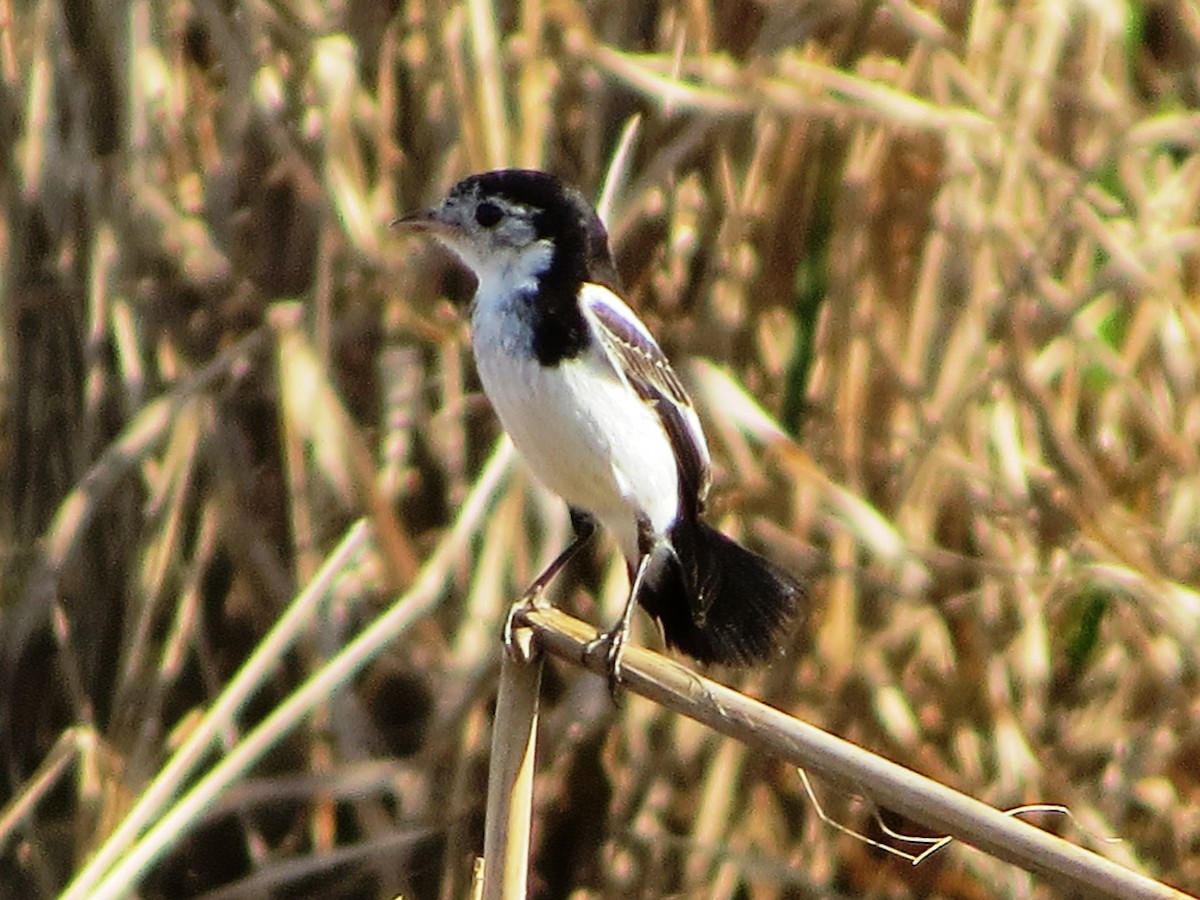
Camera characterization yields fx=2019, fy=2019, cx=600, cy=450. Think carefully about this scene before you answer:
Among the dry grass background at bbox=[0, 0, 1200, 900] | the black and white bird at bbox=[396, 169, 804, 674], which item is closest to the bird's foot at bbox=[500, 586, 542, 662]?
the black and white bird at bbox=[396, 169, 804, 674]

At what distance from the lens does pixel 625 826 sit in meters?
2.97

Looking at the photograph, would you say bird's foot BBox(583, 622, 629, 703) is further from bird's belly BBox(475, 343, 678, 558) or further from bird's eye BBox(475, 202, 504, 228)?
bird's eye BBox(475, 202, 504, 228)

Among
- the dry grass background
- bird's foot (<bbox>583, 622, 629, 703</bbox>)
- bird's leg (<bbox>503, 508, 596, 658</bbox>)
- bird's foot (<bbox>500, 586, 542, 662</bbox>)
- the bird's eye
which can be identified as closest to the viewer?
bird's foot (<bbox>500, 586, 542, 662</bbox>)

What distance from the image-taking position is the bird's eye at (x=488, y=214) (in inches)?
95.4

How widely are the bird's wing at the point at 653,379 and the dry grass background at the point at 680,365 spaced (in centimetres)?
35

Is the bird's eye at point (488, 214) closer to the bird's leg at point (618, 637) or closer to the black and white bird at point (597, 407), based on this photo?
the black and white bird at point (597, 407)

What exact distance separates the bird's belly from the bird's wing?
2 cm

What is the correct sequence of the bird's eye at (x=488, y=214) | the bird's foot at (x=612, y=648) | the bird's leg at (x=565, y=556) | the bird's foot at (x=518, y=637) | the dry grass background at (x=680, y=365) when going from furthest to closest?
the dry grass background at (x=680, y=365) < the bird's eye at (x=488, y=214) < the bird's leg at (x=565, y=556) < the bird's foot at (x=612, y=648) < the bird's foot at (x=518, y=637)

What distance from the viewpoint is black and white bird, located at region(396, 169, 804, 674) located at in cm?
230

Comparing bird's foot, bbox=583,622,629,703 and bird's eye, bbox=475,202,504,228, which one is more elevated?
bird's eye, bbox=475,202,504,228

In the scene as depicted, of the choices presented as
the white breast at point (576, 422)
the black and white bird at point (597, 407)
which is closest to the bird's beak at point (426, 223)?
the black and white bird at point (597, 407)

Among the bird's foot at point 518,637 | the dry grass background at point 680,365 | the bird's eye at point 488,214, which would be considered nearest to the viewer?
the bird's foot at point 518,637

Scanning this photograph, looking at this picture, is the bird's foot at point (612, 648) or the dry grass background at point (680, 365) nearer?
the bird's foot at point (612, 648)

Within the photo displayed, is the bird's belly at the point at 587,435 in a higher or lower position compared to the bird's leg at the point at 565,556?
higher
